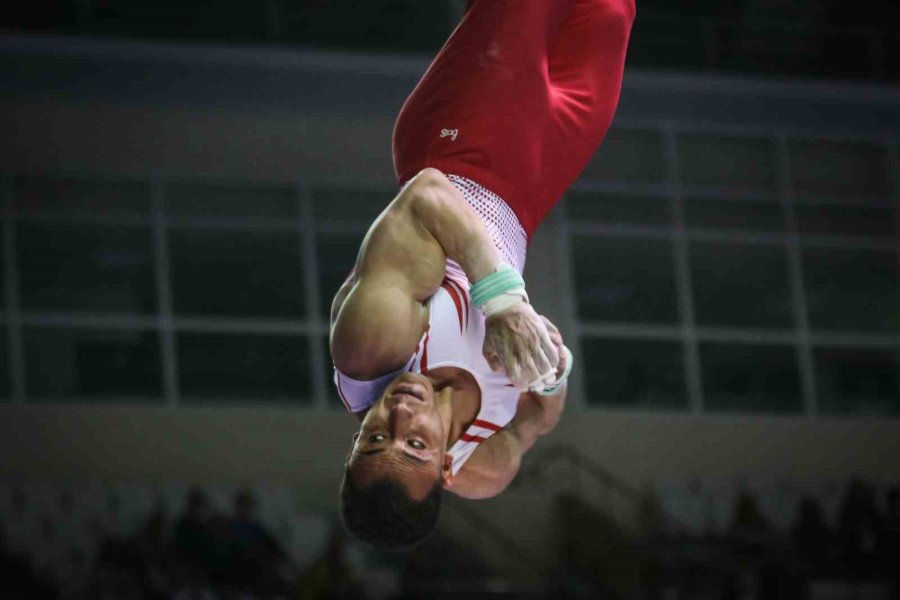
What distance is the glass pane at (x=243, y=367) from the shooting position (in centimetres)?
1190

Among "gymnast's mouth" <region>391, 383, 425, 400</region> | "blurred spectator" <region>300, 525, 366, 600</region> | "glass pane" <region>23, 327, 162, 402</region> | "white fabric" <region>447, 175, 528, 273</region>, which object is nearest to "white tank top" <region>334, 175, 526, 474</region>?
"white fabric" <region>447, 175, 528, 273</region>

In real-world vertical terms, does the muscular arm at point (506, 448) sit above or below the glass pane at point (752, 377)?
below

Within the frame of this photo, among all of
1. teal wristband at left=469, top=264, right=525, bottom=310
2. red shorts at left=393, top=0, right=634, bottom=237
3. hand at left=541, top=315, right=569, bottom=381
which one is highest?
red shorts at left=393, top=0, right=634, bottom=237

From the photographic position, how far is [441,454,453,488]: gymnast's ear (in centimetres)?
402

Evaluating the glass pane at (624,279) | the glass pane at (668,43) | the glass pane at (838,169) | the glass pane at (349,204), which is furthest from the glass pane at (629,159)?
the glass pane at (349,204)

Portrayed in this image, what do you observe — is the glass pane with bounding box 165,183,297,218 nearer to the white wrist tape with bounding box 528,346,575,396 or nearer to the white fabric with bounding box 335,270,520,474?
the white fabric with bounding box 335,270,520,474

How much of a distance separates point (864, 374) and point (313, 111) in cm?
581

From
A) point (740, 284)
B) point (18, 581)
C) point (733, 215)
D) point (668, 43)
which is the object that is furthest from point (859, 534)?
point (18, 581)

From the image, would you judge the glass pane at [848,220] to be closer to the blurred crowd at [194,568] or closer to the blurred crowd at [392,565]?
the blurred crowd at [392,565]

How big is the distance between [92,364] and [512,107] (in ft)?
25.9

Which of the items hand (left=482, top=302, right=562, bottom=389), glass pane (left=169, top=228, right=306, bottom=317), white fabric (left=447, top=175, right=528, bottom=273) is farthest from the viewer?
glass pane (left=169, top=228, right=306, bottom=317)

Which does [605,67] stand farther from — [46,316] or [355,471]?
[46,316]

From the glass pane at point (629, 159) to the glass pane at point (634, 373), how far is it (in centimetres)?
164

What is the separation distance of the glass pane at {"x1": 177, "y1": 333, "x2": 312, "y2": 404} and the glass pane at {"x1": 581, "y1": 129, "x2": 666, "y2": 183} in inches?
137
